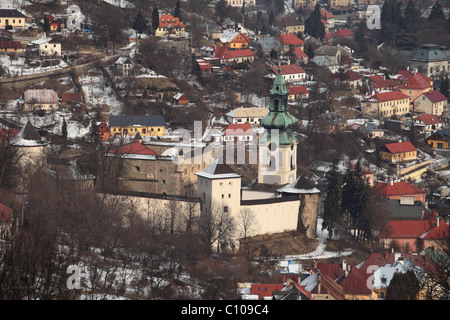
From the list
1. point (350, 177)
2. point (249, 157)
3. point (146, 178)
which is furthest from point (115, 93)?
point (350, 177)

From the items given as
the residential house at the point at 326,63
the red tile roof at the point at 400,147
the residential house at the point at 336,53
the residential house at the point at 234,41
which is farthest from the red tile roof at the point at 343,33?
the red tile roof at the point at 400,147

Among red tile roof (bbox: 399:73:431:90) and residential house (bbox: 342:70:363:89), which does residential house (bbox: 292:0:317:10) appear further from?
residential house (bbox: 342:70:363:89)

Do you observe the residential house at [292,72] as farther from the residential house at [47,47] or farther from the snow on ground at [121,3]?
the residential house at [47,47]

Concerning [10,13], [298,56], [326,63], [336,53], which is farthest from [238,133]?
[336,53]

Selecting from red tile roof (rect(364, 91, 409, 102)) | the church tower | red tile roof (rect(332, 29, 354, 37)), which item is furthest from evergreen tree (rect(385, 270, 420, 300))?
red tile roof (rect(332, 29, 354, 37))

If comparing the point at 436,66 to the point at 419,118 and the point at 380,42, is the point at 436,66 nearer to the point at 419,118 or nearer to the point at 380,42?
the point at 380,42

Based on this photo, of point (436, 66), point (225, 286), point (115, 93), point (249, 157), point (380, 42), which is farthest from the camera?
point (380, 42)

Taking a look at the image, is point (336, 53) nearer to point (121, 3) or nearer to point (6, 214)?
point (121, 3)
